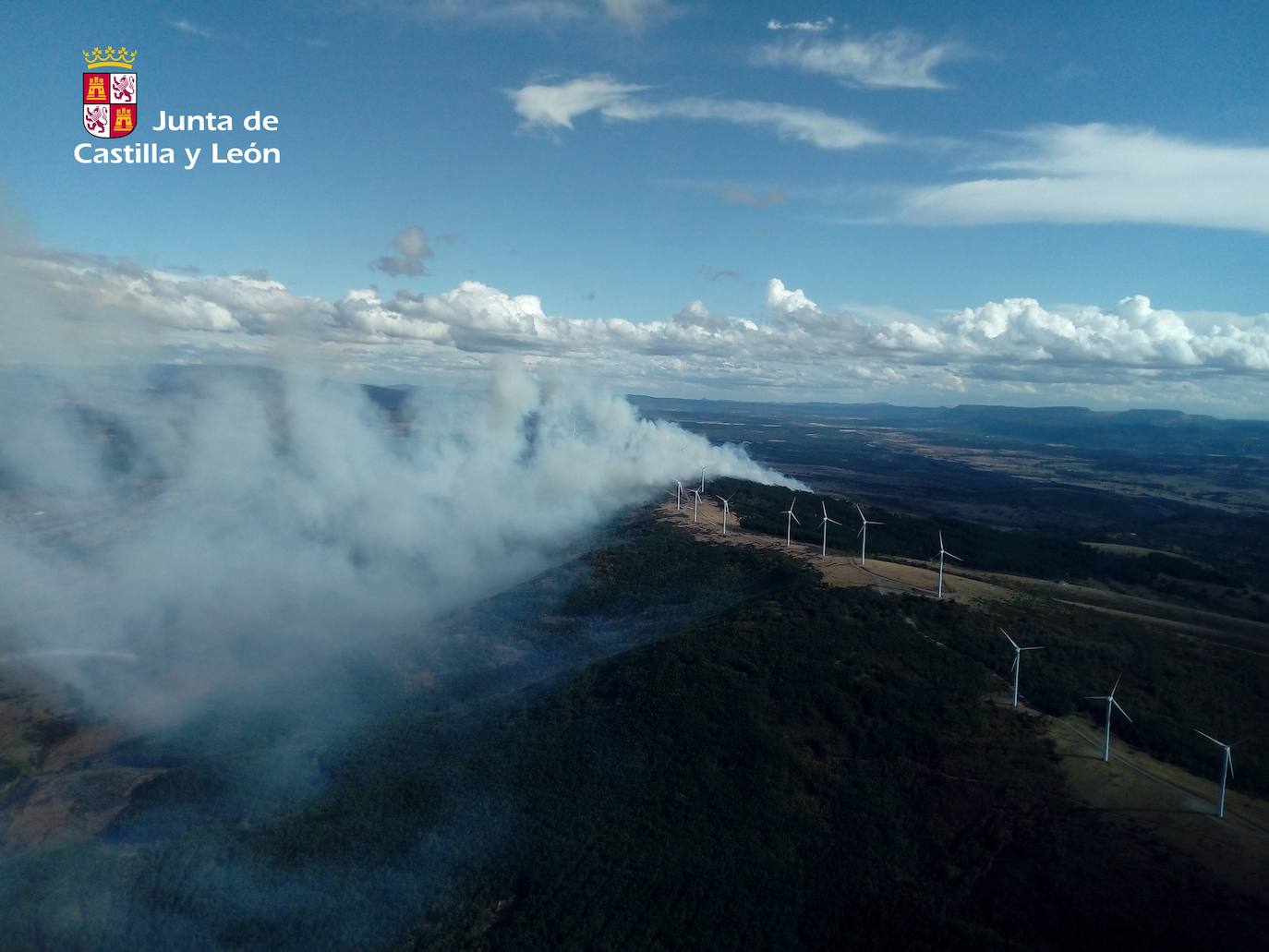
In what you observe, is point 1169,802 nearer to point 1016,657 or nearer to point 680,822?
point 1016,657

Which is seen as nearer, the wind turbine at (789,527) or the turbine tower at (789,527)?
the turbine tower at (789,527)

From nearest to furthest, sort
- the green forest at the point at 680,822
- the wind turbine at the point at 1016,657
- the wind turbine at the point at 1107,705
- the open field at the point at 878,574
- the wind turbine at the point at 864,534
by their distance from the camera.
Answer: the green forest at the point at 680,822, the wind turbine at the point at 1107,705, the wind turbine at the point at 1016,657, the open field at the point at 878,574, the wind turbine at the point at 864,534

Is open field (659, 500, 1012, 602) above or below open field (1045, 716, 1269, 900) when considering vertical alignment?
above

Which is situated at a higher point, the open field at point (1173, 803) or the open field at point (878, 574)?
the open field at point (878, 574)

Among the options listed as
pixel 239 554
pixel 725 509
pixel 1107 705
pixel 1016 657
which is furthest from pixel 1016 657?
pixel 239 554

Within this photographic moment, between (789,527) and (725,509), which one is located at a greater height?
(725,509)

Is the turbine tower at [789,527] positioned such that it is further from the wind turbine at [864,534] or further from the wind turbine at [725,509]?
the wind turbine at [864,534]

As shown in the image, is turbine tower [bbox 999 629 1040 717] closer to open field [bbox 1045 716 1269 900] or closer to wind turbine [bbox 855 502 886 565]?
open field [bbox 1045 716 1269 900]

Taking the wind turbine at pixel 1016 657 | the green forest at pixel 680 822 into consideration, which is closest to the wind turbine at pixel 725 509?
the green forest at pixel 680 822

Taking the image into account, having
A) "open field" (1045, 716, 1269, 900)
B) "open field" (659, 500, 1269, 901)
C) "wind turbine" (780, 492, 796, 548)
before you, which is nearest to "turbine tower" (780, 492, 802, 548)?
"wind turbine" (780, 492, 796, 548)

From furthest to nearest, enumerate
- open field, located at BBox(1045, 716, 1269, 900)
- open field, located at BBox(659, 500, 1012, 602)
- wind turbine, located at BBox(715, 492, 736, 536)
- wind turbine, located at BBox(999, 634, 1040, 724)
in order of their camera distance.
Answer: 1. wind turbine, located at BBox(715, 492, 736, 536)
2. open field, located at BBox(659, 500, 1012, 602)
3. wind turbine, located at BBox(999, 634, 1040, 724)
4. open field, located at BBox(1045, 716, 1269, 900)

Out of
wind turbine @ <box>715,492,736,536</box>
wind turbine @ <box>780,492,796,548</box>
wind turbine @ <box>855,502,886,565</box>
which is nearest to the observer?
wind turbine @ <box>855,502,886,565</box>
